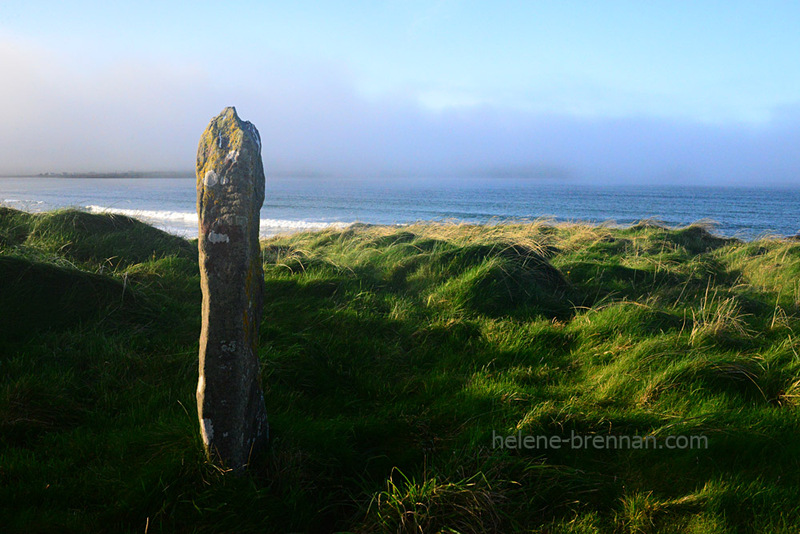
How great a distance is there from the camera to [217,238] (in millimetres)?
2893

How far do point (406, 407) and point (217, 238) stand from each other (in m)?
2.01

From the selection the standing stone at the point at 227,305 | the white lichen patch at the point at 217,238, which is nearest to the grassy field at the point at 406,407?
the standing stone at the point at 227,305

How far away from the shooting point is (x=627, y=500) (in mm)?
2842

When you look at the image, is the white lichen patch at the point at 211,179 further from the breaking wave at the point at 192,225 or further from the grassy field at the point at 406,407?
the breaking wave at the point at 192,225

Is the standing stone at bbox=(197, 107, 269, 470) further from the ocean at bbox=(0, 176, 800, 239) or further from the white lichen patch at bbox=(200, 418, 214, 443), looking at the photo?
the ocean at bbox=(0, 176, 800, 239)

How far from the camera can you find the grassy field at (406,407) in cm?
271

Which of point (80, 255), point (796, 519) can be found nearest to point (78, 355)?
point (80, 255)

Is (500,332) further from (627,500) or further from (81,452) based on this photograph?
(81,452)

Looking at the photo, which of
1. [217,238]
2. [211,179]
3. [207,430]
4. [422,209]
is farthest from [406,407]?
[422,209]

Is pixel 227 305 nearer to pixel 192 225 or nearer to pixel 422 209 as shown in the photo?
pixel 192 225

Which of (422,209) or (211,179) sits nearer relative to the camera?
(211,179)

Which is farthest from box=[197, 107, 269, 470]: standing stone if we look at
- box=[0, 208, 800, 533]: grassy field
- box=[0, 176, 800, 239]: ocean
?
A: box=[0, 176, 800, 239]: ocean

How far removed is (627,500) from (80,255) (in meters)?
7.80

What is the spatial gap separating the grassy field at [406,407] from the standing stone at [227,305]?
22cm
